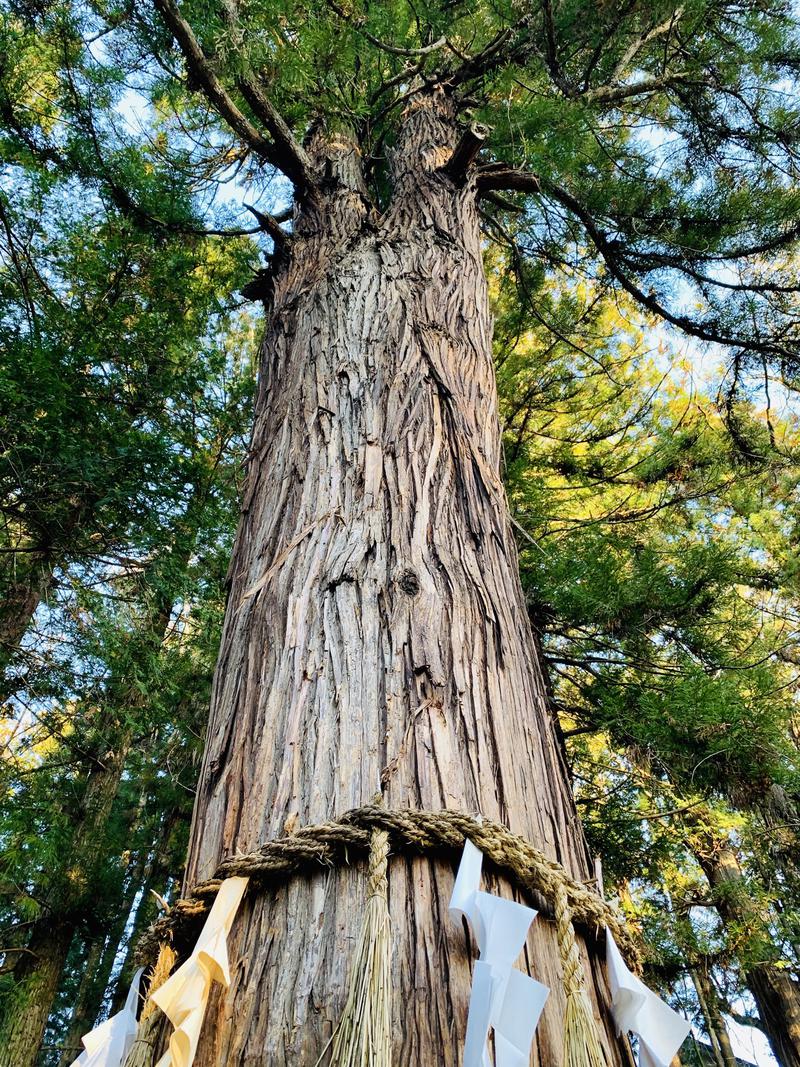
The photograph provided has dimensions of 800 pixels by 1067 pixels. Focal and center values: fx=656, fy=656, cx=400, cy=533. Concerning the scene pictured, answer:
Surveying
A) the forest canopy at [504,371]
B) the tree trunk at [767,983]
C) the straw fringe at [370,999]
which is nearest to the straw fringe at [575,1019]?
the straw fringe at [370,999]

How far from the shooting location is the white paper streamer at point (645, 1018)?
2.90 feet

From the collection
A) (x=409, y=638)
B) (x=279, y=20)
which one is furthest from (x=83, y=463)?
(x=409, y=638)

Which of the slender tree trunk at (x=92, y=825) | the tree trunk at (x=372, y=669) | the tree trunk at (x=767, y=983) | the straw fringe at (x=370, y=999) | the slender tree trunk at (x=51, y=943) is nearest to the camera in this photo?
the straw fringe at (x=370, y=999)

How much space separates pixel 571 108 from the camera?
304cm

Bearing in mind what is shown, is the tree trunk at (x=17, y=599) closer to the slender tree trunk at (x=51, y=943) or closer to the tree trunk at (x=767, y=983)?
the slender tree trunk at (x=51, y=943)

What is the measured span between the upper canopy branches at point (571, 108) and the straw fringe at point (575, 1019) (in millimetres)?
2687

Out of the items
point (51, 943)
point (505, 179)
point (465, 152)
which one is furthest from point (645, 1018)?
point (51, 943)

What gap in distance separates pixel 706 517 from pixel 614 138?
275 cm

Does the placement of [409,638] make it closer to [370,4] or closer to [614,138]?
[370,4]

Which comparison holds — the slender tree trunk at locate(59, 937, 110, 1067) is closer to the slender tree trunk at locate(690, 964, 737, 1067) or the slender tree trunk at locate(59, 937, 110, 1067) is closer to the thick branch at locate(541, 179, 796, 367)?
the slender tree trunk at locate(690, 964, 737, 1067)

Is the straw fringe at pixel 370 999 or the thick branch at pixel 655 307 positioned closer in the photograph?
the straw fringe at pixel 370 999

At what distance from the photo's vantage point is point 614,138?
4.29 metres

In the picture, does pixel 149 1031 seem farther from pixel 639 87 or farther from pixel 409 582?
pixel 639 87

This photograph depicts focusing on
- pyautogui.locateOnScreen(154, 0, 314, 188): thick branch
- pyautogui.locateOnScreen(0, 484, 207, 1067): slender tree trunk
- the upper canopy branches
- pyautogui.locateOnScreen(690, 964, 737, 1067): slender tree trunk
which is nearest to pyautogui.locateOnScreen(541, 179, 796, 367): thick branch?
the upper canopy branches
